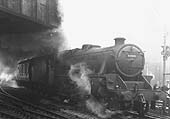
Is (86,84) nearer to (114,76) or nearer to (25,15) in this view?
(114,76)

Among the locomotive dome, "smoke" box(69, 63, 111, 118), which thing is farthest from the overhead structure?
the locomotive dome

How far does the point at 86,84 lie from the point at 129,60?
2047mm

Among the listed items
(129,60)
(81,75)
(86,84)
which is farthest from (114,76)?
(81,75)

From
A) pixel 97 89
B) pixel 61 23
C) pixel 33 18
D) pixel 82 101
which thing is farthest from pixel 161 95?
pixel 61 23

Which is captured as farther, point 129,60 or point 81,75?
point 81,75

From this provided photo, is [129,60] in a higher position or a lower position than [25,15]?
lower

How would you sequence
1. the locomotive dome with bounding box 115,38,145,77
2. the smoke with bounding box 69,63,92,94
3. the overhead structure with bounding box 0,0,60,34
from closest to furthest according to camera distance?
the locomotive dome with bounding box 115,38,145,77, the smoke with bounding box 69,63,92,94, the overhead structure with bounding box 0,0,60,34

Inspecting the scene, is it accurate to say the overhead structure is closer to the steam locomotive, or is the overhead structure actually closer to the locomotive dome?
the steam locomotive

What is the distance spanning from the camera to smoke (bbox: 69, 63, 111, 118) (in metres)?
9.45

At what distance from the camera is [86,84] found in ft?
33.4

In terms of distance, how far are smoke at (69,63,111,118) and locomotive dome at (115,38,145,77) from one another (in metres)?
1.46

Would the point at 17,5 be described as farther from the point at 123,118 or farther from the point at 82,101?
the point at 123,118

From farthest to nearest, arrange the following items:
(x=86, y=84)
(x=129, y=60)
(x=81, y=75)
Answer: (x=81, y=75) < (x=86, y=84) < (x=129, y=60)

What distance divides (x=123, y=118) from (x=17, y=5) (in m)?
7.57
